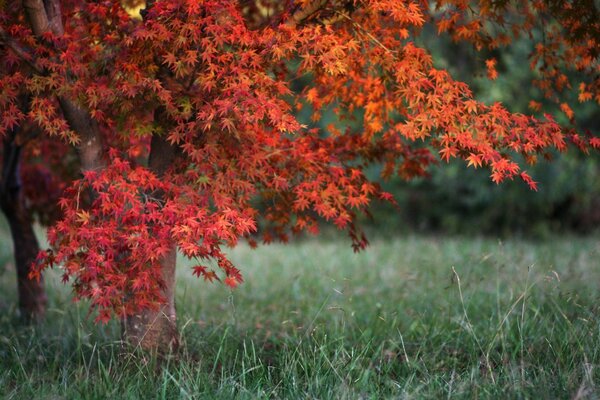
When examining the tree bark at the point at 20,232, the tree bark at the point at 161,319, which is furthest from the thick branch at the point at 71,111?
the tree bark at the point at 20,232

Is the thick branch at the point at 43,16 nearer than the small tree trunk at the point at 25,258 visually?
Yes

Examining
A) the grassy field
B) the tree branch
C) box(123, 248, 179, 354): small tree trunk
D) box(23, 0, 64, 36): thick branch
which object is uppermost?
box(23, 0, 64, 36): thick branch

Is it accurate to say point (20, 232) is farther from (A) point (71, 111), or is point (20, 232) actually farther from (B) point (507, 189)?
(B) point (507, 189)

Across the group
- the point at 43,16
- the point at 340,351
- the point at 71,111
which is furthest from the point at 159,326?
the point at 43,16

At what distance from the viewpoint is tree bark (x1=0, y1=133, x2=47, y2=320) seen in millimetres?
6477

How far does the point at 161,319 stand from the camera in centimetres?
458

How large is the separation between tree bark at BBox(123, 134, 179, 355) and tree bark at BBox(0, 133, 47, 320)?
2241 mm

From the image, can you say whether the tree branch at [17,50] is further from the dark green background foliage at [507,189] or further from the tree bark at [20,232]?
the dark green background foliage at [507,189]

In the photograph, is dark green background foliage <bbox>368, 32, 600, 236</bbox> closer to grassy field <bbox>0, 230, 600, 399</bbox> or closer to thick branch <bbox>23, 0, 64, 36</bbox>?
grassy field <bbox>0, 230, 600, 399</bbox>

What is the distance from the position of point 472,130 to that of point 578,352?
1508mm

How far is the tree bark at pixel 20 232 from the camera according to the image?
21.2 feet

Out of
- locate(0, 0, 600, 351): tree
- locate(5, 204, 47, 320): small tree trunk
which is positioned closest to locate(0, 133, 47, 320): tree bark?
locate(5, 204, 47, 320): small tree trunk

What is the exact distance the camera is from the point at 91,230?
3.84 metres

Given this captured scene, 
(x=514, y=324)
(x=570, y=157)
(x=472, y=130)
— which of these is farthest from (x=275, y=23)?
(x=570, y=157)
